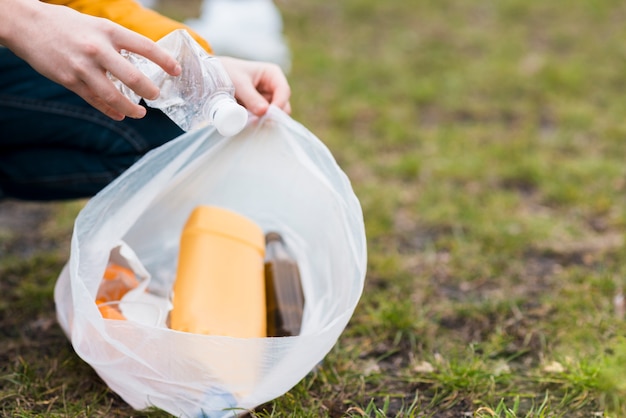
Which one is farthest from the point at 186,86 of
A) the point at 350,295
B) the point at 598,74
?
the point at 598,74

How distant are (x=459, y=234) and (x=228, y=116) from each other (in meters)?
1.10

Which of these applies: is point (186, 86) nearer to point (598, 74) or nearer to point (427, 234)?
point (427, 234)

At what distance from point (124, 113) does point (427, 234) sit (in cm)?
119

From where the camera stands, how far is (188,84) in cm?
128

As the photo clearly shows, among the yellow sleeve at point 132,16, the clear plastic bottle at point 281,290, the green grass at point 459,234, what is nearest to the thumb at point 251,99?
the yellow sleeve at point 132,16

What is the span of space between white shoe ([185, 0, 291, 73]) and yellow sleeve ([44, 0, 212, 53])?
181 cm

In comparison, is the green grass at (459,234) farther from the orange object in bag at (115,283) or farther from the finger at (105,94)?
the finger at (105,94)

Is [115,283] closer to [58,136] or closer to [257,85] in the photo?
[58,136]

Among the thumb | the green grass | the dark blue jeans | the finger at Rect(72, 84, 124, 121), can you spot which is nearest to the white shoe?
the green grass

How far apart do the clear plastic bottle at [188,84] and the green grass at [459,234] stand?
52cm

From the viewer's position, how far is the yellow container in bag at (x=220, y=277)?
1335 mm

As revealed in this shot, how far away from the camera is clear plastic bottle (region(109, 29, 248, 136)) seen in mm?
1247

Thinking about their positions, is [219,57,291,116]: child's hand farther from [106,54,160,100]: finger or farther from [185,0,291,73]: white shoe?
[185,0,291,73]: white shoe

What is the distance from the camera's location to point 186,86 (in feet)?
4.21
